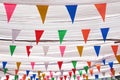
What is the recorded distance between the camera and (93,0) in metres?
1.84

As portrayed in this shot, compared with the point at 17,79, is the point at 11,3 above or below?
above

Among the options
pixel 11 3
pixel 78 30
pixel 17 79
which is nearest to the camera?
pixel 11 3

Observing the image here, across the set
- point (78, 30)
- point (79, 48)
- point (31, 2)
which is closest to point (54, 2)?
point (31, 2)

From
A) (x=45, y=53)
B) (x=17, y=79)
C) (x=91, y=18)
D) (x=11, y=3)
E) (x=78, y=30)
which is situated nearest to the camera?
(x=11, y=3)

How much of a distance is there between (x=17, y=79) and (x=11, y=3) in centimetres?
396

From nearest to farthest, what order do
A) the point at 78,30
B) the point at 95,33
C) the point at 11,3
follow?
the point at 11,3
the point at 78,30
the point at 95,33

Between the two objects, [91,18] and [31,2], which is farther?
[91,18]

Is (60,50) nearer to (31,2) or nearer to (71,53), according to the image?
(71,53)

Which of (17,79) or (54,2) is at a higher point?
(54,2)

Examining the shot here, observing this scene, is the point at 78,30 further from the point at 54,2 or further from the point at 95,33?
the point at 54,2

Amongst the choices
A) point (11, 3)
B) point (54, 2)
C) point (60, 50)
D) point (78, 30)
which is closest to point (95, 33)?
point (78, 30)

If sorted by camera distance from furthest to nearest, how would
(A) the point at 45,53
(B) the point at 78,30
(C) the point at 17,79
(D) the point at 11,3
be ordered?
(C) the point at 17,79, (A) the point at 45,53, (B) the point at 78,30, (D) the point at 11,3

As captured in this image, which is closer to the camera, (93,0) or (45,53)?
(93,0)

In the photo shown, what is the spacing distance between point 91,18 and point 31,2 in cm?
66
